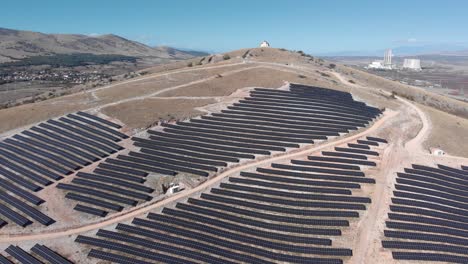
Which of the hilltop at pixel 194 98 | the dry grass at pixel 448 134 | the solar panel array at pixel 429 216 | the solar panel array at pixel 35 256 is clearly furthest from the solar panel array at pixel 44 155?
the dry grass at pixel 448 134

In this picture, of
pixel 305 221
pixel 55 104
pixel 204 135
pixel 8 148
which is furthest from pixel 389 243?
pixel 55 104

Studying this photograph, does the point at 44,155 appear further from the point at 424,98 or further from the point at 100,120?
the point at 424,98

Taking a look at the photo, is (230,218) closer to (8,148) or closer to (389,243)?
(389,243)

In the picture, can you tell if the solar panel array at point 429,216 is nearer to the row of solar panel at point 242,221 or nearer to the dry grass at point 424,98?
the row of solar panel at point 242,221

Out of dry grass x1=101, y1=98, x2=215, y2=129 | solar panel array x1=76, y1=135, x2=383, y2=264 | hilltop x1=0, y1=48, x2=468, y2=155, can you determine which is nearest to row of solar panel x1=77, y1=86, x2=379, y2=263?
solar panel array x1=76, y1=135, x2=383, y2=264

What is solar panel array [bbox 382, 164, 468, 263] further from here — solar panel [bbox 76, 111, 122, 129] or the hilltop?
solar panel [bbox 76, 111, 122, 129]

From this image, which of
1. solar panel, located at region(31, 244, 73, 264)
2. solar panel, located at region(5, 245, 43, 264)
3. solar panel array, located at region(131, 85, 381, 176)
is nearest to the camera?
solar panel, located at region(31, 244, 73, 264)
